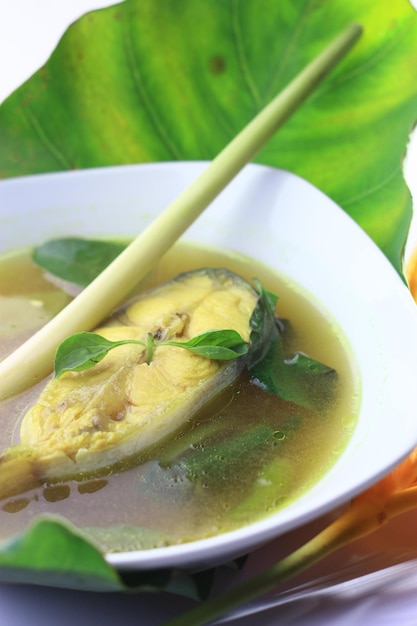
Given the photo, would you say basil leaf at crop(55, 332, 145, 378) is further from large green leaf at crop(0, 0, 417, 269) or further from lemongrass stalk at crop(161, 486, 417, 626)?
large green leaf at crop(0, 0, 417, 269)

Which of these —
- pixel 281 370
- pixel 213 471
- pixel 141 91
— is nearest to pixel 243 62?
pixel 141 91

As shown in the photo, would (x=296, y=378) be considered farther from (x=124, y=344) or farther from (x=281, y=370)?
(x=124, y=344)

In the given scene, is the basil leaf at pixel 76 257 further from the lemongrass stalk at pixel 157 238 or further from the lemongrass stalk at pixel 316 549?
the lemongrass stalk at pixel 316 549

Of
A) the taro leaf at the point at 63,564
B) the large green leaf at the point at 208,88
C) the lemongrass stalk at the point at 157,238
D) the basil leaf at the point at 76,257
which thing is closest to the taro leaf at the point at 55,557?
the taro leaf at the point at 63,564

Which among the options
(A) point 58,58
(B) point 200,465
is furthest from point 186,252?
(B) point 200,465

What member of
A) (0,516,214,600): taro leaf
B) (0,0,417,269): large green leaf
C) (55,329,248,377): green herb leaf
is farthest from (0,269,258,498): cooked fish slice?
(0,0,417,269): large green leaf

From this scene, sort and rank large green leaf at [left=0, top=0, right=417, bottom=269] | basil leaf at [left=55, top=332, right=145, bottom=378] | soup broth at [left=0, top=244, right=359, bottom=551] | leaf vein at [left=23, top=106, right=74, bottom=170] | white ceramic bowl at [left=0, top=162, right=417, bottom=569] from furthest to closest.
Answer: leaf vein at [left=23, top=106, right=74, bottom=170], large green leaf at [left=0, top=0, right=417, bottom=269], basil leaf at [left=55, top=332, right=145, bottom=378], soup broth at [left=0, top=244, right=359, bottom=551], white ceramic bowl at [left=0, top=162, right=417, bottom=569]
